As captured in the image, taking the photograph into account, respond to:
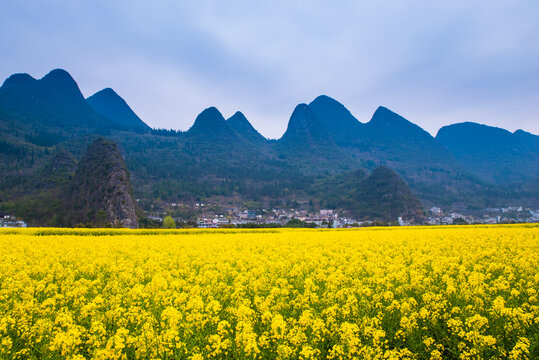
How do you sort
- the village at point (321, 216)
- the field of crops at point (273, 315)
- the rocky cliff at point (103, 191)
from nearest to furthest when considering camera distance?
the field of crops at point (273, 315)
the rocky cliff at point (103, 191)
the village at point (321, 216)

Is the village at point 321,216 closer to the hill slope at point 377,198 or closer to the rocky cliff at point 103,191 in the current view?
the hill slope at point 377,198

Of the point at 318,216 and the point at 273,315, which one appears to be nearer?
the point at 273,315

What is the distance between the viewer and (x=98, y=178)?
98562mm

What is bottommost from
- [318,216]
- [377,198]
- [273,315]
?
[318,216]

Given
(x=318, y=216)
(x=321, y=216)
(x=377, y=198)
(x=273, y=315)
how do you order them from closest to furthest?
(x=273, y=315) < (x=321, y=216) < (x=318, y=216) < (x=377, y=198)

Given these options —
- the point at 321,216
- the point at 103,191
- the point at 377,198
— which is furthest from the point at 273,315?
the point at 377,198

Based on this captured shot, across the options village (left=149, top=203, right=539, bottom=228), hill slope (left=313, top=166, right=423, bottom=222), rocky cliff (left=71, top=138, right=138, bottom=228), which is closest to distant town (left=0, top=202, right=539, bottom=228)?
village (left=149, top=203, right=539, bottom=228)

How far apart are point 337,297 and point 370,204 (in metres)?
154

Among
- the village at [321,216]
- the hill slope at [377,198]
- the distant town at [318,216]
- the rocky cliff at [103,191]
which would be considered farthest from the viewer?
the hill slope at [377,198]

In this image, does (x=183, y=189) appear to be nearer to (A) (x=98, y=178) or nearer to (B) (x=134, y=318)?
(A) (x=98, y=178)

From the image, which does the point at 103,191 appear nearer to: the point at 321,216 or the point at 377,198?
the point at 321,216

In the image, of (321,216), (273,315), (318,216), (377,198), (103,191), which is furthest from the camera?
(377,198)

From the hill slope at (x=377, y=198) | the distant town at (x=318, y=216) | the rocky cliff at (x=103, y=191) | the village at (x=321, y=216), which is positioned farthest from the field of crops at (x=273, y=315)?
the hill slope at (x=377, y=198)

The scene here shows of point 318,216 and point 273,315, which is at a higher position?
point 273,315
